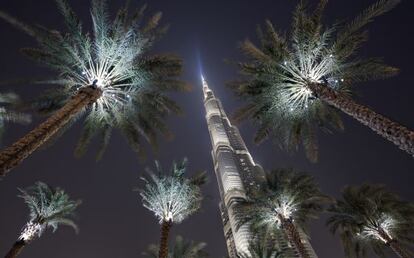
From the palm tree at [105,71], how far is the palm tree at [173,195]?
545 centimetres

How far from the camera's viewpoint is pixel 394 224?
23.7m

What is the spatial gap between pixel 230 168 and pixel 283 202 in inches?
3521

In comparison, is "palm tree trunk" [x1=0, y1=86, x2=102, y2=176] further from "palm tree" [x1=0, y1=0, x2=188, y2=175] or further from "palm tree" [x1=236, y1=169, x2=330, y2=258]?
"palm tree" [x1=236, y1=169, x2=330, y2=258]

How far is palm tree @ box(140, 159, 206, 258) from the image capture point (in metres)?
18.5

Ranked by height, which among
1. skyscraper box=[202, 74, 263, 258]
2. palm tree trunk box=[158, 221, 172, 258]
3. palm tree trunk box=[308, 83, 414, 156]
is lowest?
palm tree trunk box=[308, 83, 414, 156]

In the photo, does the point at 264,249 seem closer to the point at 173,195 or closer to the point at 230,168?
the point at 173,195

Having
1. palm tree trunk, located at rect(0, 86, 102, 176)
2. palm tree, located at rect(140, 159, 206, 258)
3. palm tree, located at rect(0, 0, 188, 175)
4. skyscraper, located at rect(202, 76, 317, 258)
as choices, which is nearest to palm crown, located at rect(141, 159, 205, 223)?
palm tree, located at rect(140, 159, 206, 258)

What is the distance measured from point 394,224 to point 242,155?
113780mm

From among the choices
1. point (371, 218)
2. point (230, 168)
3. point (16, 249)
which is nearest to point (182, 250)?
point (16, 249)

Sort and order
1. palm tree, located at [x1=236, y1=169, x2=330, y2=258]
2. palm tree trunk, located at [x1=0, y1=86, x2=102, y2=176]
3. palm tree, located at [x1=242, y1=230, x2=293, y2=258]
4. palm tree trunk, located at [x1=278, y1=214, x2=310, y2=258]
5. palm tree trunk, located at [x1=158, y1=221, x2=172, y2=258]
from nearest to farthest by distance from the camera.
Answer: palm tree trunk, located at [x1=0, y1=86, x2=102, y2=176] → palm tree trunk, located at [x1=158, y1=221, x2=172, y2=258] → palm tree trunk, located at [x1=278, y1=214, x2=310, y2=258] → palm tree, located at [x1=242, y1=230, x2=293, y2=258] → palm tree, located at [x1=236, y1=169, x2=330, y2=258]

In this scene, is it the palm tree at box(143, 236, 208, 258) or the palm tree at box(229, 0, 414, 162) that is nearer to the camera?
the palm tree at box(229, 0, 414, 162)

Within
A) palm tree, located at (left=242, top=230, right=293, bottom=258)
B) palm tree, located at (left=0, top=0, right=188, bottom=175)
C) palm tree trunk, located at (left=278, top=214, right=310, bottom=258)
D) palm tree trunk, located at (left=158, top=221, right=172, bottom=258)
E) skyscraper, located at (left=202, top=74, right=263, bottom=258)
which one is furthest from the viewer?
skyscraper, located at (left=202, top=74, right=263, bottom=258)

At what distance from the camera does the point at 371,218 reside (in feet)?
75.2

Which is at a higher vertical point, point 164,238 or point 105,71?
point 105,71
